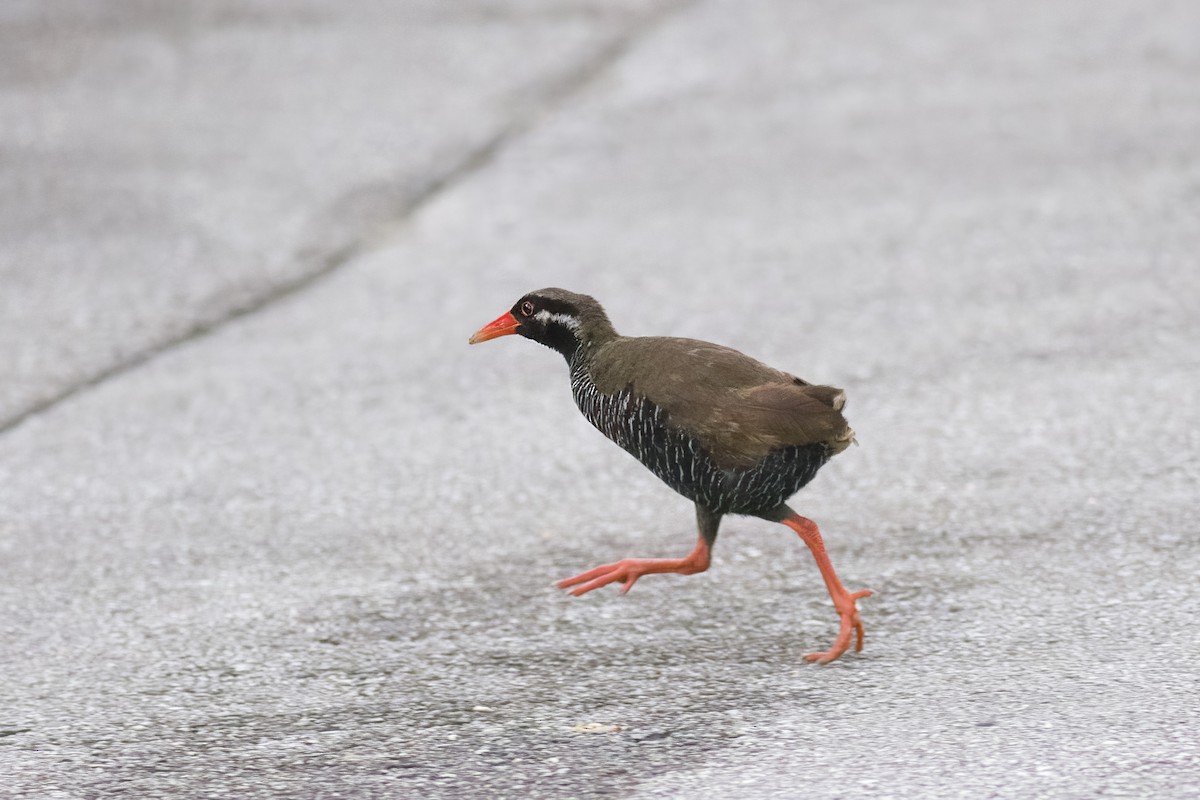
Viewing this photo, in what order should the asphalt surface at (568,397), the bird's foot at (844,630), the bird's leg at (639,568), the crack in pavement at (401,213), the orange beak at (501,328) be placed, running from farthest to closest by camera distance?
the crack in pavement at (401,213) < the orange beak at (501,328) < the bird's leg at (639,568) < the bird's foot at (844,630) < the asphalt surface at (568,397)

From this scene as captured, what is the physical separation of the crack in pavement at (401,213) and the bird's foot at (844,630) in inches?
144

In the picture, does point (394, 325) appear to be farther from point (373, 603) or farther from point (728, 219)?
point (373, 603)

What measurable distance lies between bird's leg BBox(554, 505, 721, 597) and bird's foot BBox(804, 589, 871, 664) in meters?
0.49

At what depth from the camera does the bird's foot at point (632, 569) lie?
15.7 feet

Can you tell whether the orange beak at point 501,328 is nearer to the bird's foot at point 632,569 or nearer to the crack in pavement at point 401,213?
the bird's foot at point 632,569

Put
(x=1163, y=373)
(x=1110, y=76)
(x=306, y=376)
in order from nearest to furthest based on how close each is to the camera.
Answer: (x=1163, y=373) < (x=306, y=376) < (x=1110, y=76)

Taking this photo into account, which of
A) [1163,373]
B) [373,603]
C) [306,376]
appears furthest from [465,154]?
[373,603]

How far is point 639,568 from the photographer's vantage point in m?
4.84

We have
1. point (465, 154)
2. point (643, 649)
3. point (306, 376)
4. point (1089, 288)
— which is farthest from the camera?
point (465, 154)

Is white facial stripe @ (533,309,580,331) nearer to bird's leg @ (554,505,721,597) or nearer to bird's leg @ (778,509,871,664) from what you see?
bird's leg @ (554,505,721,597)

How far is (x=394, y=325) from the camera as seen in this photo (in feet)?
24.6

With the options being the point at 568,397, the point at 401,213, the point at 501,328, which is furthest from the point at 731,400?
the point at 401,213

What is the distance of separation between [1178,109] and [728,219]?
3304 mm

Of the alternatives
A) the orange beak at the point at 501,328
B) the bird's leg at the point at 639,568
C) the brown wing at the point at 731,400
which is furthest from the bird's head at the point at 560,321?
the bird's leg at the point at 639,568
